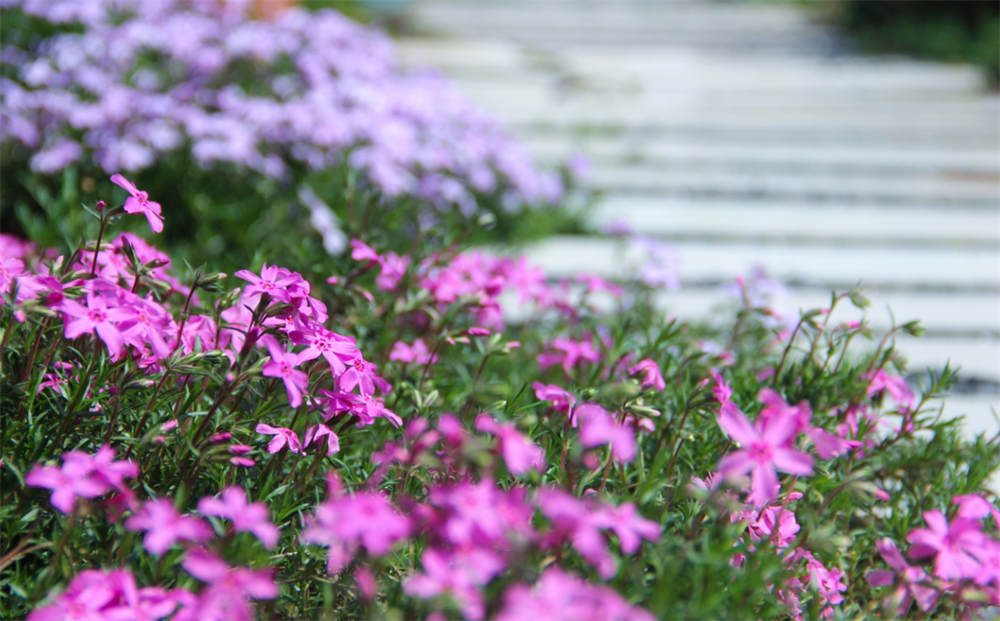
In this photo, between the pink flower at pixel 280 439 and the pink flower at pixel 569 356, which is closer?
the pink flower at pixel 280 439

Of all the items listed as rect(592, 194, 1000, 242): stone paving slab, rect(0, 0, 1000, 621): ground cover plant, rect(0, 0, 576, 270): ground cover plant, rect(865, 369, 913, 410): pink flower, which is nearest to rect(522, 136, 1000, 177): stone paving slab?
rect(592, 194, 1000, 242): stone paving slab

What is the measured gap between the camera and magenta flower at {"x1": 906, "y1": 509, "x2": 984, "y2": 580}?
120 cm

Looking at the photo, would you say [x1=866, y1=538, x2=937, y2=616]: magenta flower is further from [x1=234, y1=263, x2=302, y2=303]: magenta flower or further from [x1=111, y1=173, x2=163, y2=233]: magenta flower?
[x1=111, y1=173, x2=163, y2=233]: magenta flower

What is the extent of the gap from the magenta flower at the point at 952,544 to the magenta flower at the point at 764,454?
25 cm

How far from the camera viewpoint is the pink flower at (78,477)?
1.10 meters

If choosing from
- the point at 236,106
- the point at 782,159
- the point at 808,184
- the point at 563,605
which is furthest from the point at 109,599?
the point at 782,159

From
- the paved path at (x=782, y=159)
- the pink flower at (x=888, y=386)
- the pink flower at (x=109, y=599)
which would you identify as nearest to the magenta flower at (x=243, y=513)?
the pink flower at (x=109, y=599)

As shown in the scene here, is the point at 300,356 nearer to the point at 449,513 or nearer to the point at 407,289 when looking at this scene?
the point at 449,513

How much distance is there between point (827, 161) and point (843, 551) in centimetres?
380

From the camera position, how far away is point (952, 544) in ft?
4.02

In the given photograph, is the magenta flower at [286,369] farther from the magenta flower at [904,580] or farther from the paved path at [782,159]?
the paved path at [782,159]

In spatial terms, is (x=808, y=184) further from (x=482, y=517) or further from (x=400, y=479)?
(x=482, y=517)

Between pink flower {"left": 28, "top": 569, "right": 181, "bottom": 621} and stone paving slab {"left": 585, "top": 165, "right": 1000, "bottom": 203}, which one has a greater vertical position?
pink flower {"left": 28, "top": 569, "right": 181, "bottom": 621}

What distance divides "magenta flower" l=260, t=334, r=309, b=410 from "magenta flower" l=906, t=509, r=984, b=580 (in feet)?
3.00
